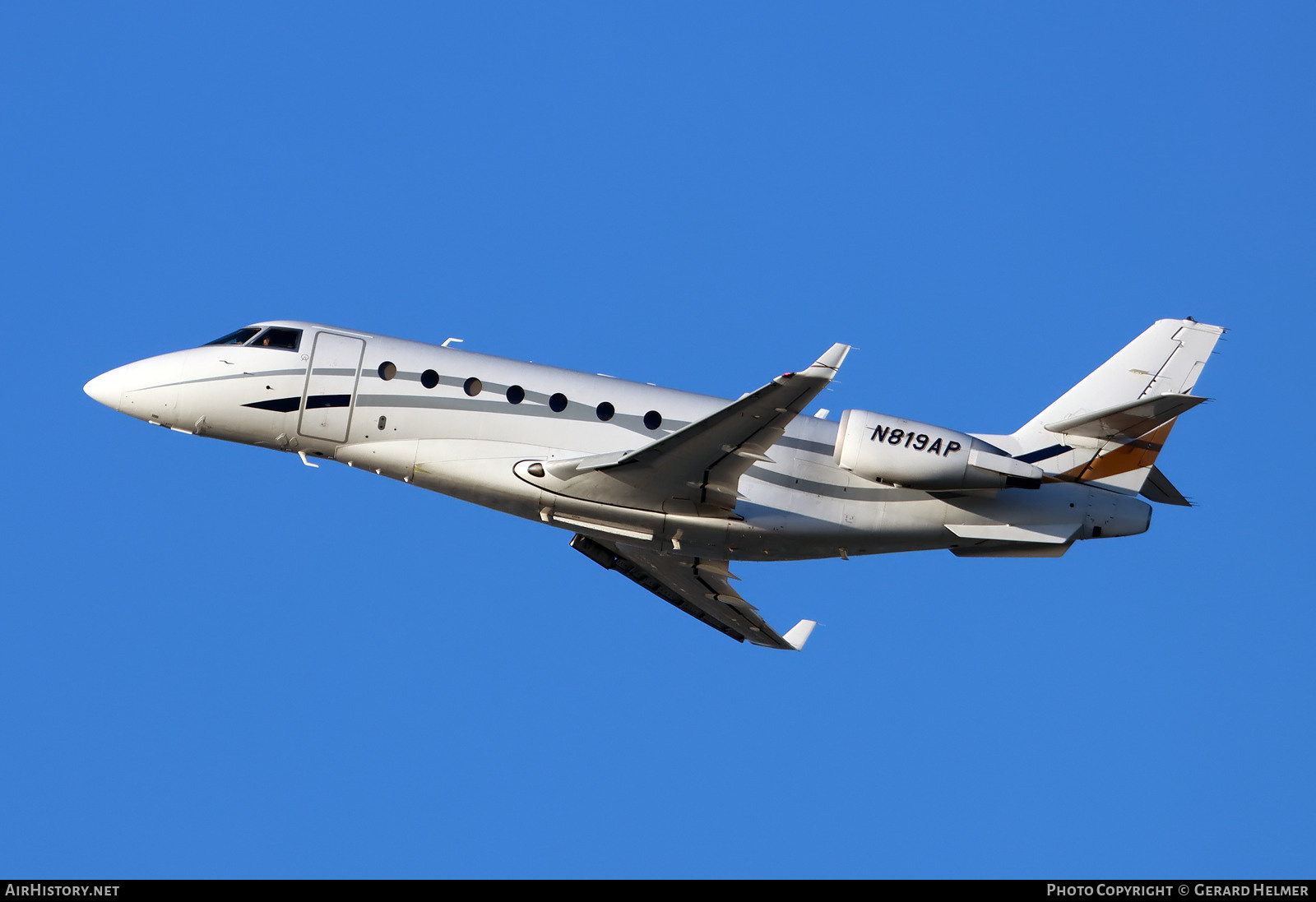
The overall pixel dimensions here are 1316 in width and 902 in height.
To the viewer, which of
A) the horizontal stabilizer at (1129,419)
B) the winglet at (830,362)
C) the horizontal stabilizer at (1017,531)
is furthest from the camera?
the horizontal stabilizer at (1017,531)

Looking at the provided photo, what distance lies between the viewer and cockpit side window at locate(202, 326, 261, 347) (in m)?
26.8

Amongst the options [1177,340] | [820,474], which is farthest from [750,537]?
[1177,340]

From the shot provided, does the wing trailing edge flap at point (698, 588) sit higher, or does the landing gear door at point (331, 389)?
the landing gear door at point (331, 389)

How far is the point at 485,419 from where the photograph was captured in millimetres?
25516

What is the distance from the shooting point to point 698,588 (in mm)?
29359

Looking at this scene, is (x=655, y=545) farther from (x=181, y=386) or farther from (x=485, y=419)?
(x=181, y=386)

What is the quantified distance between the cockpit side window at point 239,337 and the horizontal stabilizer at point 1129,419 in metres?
13.9

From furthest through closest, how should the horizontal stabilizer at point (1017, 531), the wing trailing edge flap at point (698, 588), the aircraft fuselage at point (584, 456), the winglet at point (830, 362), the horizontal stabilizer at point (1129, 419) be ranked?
the wing trailing edge flap at point (698, 588)
the horizontal stabilizer at point (1017, 531)
the aircraft fuselage at point (584, 456)
the horizontal stabilizer at point (1129, 419)
the winglet at point (830, 362)

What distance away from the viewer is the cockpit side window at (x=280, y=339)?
26484 mm

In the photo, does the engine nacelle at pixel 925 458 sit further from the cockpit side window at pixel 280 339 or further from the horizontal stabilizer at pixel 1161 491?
the cockpit side window at pixel 280 339

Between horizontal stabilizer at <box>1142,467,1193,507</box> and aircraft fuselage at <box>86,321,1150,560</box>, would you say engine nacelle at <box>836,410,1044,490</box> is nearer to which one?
aircraft fuselage at <box>86,321,1150,560</box>

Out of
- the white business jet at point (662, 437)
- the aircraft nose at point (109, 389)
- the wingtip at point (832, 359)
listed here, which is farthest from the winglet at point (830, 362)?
the aircraft nose at point (109, 389)

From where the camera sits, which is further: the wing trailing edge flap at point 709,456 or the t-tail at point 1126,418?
the t-tail at point 1126,418

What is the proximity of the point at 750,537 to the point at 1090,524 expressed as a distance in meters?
5.67
